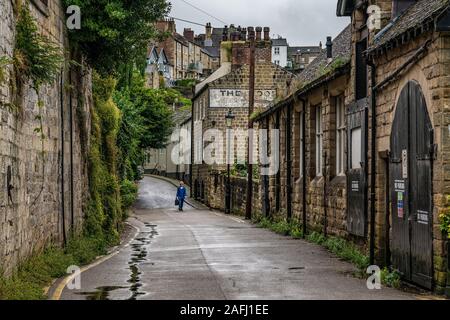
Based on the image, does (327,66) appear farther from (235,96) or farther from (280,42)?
(280,42)

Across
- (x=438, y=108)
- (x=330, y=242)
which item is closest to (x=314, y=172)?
(x=330, y=242)

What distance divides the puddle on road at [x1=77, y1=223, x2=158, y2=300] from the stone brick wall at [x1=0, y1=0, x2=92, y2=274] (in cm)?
133

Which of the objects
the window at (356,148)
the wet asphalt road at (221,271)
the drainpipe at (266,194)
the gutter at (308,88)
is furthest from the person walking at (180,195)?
the window at (356,148)

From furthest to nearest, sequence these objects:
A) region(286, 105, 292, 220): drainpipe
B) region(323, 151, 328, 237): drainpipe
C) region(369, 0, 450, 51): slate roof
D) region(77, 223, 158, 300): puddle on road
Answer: region(286, 105, 292, 220): drainpipe < region(323, 151, 328, 237): drainpipe < region(369, 0, 450, 51): slate roof < region(77, 223, 158, 300): puddle on road

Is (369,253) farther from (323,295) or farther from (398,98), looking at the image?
(323,295)

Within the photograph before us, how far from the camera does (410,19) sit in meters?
15.3

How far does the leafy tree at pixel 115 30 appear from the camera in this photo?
19.9m

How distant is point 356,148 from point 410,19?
4868mm

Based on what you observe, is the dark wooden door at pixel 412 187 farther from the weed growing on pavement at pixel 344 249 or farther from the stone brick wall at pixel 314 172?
the stone brick wall at pixel 314 172

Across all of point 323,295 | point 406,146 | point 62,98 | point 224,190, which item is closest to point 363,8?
point 406,146

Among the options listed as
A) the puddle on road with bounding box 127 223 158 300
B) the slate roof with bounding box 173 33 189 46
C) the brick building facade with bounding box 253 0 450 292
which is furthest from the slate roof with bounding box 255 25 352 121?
the slate roof with bounding box 173 33 189 46

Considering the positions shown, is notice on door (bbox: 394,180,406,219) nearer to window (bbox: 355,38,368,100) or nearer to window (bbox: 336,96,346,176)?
window (bbox: 355,38,368,100)

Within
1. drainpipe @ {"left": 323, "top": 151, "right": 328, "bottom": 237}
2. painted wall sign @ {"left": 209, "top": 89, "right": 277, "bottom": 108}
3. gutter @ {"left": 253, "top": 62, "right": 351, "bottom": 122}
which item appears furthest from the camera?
painted wall sign @ {"left": 209, "top": 89, "right": 277, "bottom": 108}

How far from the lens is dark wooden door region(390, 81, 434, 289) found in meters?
13.4
